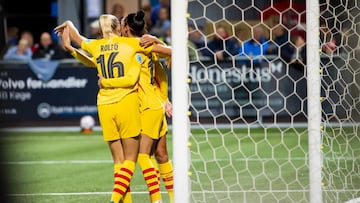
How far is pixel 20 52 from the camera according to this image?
1756cm

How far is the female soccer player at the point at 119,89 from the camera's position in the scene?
6.64 m

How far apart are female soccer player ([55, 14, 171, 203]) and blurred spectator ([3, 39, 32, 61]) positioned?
10.8 m

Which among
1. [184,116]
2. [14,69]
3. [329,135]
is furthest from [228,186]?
[14,69]

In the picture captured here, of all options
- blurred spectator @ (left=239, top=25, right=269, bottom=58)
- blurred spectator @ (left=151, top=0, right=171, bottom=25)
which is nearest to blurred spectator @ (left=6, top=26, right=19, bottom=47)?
blurred spectator @ (left=151, top=0, right=171, bottom=25)

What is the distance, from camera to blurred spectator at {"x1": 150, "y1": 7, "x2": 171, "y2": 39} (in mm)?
18094

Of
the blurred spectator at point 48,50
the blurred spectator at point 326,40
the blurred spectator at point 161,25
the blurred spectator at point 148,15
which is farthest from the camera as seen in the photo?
the blurred spectator at point 148,15

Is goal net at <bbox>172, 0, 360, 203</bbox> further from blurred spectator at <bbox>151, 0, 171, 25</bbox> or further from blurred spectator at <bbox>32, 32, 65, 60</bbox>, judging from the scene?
blurred spectator at <bbox>151, 0, 171, 25</bbox>

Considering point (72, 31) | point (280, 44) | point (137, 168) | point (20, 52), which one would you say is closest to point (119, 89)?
point (72, 31)

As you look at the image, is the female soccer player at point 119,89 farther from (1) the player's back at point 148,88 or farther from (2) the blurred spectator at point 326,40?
(2) the blurred spectator at point 326,40

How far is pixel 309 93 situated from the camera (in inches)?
240

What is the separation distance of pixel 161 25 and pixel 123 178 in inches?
463

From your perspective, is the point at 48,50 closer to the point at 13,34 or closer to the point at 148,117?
the point at 13,34

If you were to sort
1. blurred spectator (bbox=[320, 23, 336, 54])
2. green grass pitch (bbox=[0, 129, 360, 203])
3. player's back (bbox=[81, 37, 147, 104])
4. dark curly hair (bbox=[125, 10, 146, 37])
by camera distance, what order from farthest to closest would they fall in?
green grass pitch (bbox=[0, 129, 360, 203]) < dark curly hair (bbox=[125, 10, 146, 37]) < player's back (bbox=[81, 37, 147, 104]) < blurred spectator (bbox=[320, 23, 336, 54])

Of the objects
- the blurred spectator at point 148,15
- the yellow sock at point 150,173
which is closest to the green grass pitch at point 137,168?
the yellow sock at point 150,173
